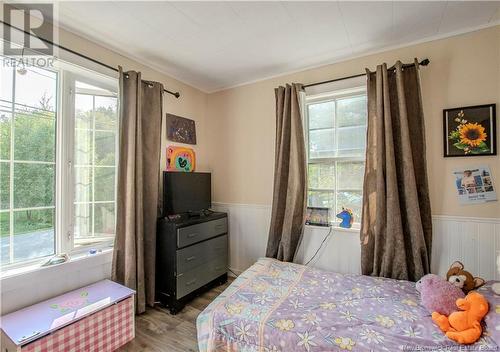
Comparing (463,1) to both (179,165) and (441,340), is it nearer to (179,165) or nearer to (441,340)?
(441,340)

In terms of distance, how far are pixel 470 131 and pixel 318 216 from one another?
1.49 meters

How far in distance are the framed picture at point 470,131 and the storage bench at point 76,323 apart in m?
2.95

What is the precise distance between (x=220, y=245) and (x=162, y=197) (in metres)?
0.89

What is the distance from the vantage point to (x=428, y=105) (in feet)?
6.91

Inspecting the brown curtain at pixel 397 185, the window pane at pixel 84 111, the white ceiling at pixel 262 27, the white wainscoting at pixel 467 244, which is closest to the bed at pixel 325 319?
the brown curtain at pixel 397 185

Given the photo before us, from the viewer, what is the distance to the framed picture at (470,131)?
1896 millimetres

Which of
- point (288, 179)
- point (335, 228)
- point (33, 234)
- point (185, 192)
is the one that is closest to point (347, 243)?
point (335, 228)

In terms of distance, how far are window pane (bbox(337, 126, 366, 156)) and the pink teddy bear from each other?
1.26 m

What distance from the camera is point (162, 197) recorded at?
2.61 metres

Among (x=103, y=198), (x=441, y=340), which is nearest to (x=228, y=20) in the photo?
(x=103, y=198)

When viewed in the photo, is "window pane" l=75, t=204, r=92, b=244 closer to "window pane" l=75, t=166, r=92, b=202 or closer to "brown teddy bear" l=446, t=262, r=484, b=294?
"window pane" l=75, t=166, r=92, b=202

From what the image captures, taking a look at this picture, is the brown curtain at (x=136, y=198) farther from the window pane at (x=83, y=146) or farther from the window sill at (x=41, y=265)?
the window pane at (x=83, y=146)

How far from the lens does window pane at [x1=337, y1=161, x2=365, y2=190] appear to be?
7.98 feet

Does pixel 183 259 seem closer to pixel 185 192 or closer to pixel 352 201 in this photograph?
pixel 185 192
